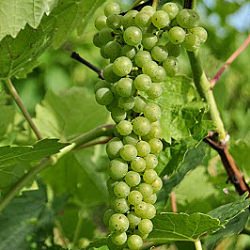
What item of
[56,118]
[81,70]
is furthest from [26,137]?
[81,70]

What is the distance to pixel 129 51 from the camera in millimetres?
1028

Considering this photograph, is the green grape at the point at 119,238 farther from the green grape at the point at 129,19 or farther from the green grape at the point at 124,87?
the green grape at the point at 129,19

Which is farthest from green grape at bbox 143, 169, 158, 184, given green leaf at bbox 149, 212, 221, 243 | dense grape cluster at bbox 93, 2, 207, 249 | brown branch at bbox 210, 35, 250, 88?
brown branch at bbox 210, 35, 250, 88

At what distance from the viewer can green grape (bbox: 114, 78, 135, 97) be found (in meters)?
1.00

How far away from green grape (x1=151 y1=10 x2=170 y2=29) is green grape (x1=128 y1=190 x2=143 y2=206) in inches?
9.1

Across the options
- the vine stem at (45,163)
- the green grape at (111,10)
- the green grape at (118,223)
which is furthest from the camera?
the vine stem at (45,163)

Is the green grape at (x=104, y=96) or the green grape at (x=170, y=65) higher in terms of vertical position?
the green grape at (x=170, y=65)

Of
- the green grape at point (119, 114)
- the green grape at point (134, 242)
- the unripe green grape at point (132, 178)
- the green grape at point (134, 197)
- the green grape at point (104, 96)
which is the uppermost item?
the green grape at point (104, 96)

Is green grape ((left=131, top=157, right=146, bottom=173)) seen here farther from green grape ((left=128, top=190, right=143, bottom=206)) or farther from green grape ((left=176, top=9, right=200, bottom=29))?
green grape ((left=176, top=9, right=200, bottom=29))

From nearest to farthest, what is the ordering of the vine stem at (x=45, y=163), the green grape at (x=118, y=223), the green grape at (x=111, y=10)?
the green grape at (x=118, y=223) → the green grape at (x=111, y=10) → the vine stem at (x=45, y=163)

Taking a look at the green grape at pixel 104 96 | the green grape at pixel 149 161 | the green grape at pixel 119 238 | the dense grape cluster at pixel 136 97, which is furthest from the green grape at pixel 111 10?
the green grape at pixel 119 238

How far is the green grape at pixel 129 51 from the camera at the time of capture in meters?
1.03

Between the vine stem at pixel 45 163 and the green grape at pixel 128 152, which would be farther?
the vine stem at pixel 45 163

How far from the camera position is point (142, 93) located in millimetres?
1047
